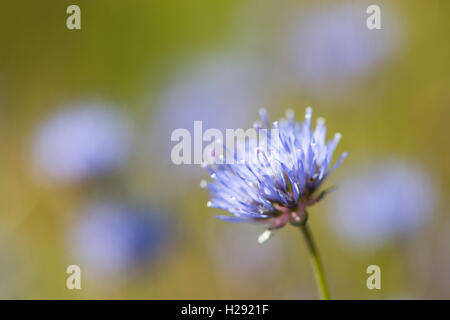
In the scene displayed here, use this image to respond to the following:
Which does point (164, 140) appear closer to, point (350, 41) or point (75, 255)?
point (75, 255)

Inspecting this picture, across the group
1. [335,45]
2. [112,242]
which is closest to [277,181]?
A: [112,242]

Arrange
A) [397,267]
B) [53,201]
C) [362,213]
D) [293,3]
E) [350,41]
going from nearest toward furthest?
[397,267] < [362,213] < [53,201] < [350,41] < [293,3]

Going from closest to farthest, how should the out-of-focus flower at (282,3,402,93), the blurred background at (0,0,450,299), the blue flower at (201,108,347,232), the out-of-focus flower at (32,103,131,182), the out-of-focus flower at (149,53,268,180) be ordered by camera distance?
the blue flower at (201,108,347,232) → the blurred background at (0,0,450,299) → the out-of-focus flower at (32,103,131,182) → the out-of-focus flower at (282,3,402,93) → the out-of-focus flower at (149,53,268,180)

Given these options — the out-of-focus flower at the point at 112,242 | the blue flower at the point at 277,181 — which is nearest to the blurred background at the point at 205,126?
the out-of-focus flower at the point at 112,242

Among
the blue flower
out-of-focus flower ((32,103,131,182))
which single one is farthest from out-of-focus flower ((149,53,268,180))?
the blue flower

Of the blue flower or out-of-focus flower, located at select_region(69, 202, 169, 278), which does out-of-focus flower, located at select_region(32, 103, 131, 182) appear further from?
the blue flower

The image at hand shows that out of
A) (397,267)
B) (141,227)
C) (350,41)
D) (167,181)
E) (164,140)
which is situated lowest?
(397,267)
